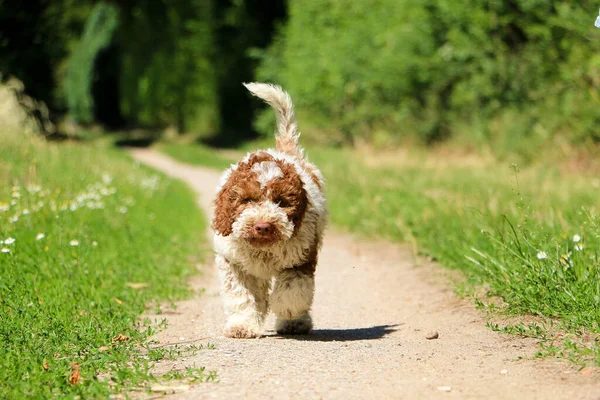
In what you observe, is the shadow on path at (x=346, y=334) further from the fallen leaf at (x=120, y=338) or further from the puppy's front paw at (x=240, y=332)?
the fallen leaf at (x=120, y=338)

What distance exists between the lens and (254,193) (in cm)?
592

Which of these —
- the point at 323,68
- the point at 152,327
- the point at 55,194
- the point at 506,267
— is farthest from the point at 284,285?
the point at 323,68

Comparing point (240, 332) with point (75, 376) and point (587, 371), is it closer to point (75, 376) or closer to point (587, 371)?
point (75, 376)

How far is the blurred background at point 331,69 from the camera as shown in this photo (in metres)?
17.2

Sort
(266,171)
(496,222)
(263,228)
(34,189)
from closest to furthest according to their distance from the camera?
(263,228), (266,171), (496,222), (34,189)

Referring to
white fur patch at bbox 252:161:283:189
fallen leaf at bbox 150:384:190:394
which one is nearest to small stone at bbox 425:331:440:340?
white fur patch at bbox 252:161:283:189

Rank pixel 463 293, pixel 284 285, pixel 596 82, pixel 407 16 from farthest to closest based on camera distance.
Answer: pixel 407 16
pixel 596 82
pixel 463 293
pixel 284 285

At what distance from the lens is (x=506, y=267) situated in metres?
6.91

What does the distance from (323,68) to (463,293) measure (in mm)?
18131

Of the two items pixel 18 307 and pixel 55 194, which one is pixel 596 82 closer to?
pixel 55 194

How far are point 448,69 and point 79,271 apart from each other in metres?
14.0

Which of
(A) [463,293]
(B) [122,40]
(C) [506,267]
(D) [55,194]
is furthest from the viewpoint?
(B) [122,40]

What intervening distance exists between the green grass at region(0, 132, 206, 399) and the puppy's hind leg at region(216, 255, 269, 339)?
1.99 feet

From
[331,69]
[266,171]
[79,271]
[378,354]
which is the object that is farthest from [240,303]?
[331,69]
